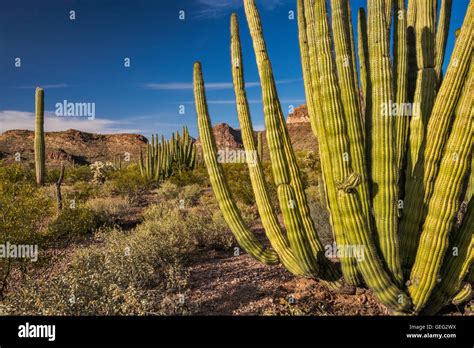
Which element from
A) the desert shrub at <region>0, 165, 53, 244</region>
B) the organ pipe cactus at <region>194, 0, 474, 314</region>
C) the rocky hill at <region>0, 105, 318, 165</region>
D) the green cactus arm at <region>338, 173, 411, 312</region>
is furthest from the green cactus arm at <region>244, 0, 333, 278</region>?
the rocky hill at <region>0, 105, 318, 165</region>

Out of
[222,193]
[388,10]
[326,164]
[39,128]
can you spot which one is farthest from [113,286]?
[39,128]

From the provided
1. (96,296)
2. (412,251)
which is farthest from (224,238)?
(412,251)

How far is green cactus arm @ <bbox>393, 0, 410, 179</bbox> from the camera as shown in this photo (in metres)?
4.19

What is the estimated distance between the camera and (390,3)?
14.5 feet

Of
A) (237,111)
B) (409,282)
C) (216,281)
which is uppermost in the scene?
(237,111)

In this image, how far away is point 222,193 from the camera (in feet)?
17.2

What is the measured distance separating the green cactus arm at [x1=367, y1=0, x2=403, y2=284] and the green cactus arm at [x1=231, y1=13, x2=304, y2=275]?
1.28 metres

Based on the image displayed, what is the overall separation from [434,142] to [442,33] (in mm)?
2111

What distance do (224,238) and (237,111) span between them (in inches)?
166

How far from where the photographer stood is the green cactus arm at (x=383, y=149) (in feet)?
12.9

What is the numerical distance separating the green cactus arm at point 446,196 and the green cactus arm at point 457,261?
311 mm

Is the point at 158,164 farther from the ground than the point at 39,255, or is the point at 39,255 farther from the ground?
the point at 158,164

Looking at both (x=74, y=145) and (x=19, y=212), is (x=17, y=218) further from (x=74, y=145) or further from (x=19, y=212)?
(x=74, y=145)
